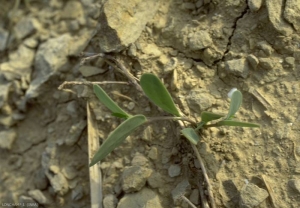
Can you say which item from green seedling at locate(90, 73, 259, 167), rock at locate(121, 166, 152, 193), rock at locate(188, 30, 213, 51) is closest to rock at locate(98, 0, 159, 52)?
rock at locate(188, 30, 213, 51)

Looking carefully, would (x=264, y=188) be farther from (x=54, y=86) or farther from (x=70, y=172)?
(x=54, y=86)

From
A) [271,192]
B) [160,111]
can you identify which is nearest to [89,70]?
[160,111]

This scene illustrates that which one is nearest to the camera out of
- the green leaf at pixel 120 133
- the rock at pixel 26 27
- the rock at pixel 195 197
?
the green leaf at pixel 120 133

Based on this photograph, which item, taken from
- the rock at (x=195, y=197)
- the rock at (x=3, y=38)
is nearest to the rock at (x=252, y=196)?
the rock at (x=195, y=197)

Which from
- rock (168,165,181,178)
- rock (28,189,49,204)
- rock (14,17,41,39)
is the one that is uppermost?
rock (14,17,41,39)

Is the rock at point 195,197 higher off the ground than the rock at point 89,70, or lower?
lower

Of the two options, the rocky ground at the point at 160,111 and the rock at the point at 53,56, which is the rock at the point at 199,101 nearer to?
the rocky ground at the point at 160,111

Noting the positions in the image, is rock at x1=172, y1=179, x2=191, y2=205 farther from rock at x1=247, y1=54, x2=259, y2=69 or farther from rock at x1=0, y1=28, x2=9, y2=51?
rock at x1=0, y1=28, x2=9, y2=51
